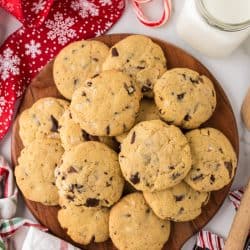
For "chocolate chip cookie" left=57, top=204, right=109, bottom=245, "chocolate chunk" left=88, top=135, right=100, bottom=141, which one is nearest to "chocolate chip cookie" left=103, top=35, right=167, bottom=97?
"chocolate chunk" left=88, top=135, right=100, bottom=141

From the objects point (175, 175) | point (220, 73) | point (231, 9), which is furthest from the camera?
point (220, 73)

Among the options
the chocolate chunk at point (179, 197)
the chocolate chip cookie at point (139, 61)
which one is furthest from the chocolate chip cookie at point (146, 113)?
the chocolate chunk at point (179, 197)

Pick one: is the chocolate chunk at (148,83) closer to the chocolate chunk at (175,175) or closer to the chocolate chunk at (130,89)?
the chocolate chunk at (130,89)

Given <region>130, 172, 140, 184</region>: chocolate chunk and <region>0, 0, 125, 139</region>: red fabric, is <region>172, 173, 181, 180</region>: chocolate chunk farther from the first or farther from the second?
<region>0, 0, 125, 139</region>: red fabric

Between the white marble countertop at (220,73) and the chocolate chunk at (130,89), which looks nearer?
the chocolate chunk at (130,89)

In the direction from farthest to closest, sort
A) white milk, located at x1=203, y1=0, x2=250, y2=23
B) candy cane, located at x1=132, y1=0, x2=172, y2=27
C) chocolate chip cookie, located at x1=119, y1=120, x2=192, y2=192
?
candy cane, located at x1=132, y1=0, x2=172, y2=27, white milk, located at x1=203, y1=0, x2=250, y2=23, chocolate chip cookie, located at x1=119, y1=120, x2=192, y2=192

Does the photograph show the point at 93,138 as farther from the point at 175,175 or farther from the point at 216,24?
the point at 216,24

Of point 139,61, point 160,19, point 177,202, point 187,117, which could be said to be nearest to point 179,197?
point 177,202
